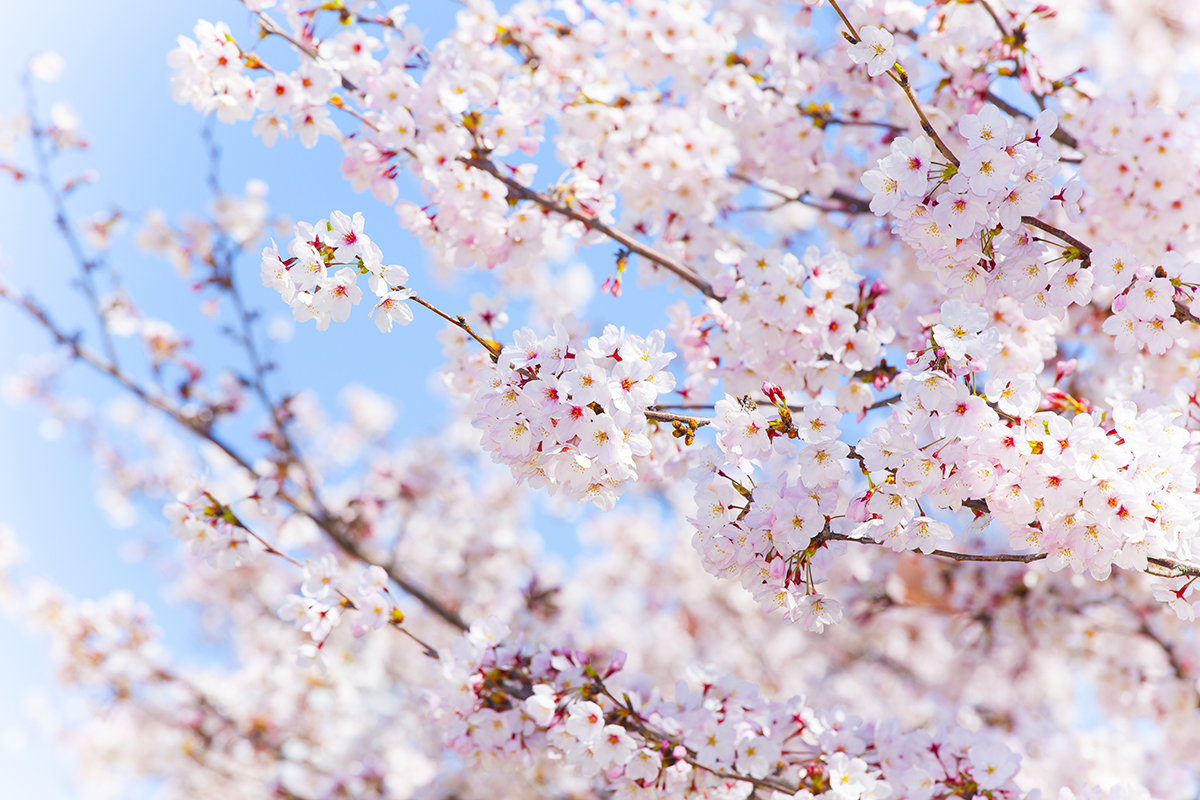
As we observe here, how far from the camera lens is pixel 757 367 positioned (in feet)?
9.28

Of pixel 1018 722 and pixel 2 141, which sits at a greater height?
pixel 2 141

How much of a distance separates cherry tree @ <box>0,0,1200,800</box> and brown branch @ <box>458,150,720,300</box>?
0.02m

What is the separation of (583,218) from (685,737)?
2.03 metres

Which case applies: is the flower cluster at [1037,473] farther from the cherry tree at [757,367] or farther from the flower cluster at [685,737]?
Answer: the flower cluster at [685,737]

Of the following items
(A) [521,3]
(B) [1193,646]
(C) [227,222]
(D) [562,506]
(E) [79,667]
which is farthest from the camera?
(D) [562,506]

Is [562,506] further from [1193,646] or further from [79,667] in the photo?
[1193,646]

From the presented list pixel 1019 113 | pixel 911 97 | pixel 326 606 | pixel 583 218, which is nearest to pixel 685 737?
pixel 326 606

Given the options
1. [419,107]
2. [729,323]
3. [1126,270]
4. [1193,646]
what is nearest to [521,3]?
[419,107]

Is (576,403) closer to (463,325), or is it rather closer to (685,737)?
(463,325)

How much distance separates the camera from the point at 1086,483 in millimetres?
1845

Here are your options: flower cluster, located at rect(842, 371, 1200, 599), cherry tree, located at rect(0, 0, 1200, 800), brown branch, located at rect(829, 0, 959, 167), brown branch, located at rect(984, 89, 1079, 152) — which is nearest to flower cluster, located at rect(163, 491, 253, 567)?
cherry tree, located at rect(0, 0, 1200, 800)

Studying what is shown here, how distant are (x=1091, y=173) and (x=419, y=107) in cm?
282

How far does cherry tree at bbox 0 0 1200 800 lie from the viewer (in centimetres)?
196

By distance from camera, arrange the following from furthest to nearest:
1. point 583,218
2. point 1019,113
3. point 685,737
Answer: point 1019,113
point 583,218
point 685,737
